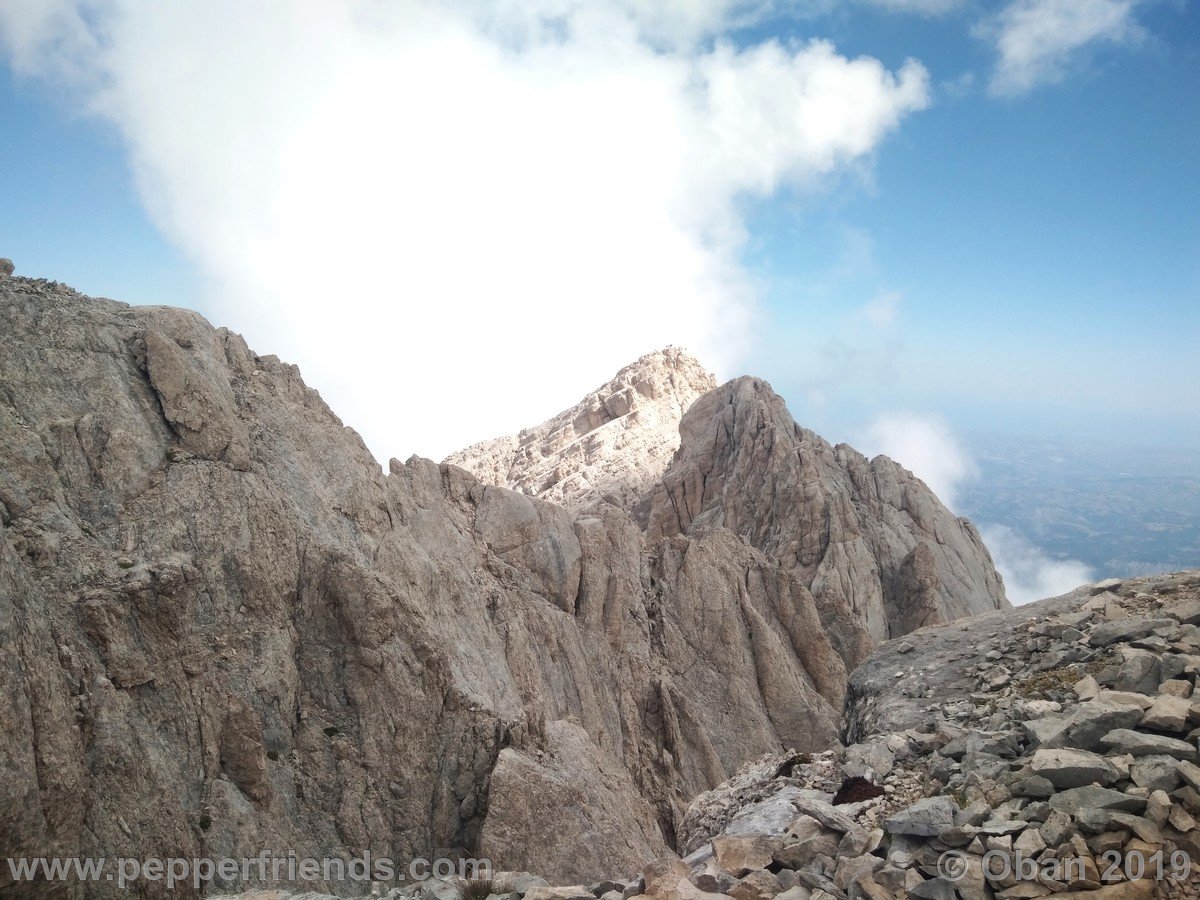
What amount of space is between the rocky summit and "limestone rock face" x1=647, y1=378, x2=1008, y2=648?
20.9 meters

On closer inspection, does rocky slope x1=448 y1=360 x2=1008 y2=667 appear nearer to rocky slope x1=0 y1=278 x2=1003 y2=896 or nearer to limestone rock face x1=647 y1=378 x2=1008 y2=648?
limestone rock face x1=647 y1=378 x2=1008 y2=648

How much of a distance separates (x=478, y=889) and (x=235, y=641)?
42.0 ft

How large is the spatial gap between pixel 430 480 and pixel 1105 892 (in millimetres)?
38734

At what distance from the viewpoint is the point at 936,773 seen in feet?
52.8

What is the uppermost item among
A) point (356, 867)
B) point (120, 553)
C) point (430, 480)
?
point (430, 480)

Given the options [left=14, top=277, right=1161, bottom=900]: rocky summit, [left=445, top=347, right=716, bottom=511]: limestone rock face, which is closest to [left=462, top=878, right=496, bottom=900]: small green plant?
[left=14, top=277, right=1161, bottom=900]: rocky summit

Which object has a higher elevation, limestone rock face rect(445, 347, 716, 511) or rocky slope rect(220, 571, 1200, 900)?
limestone rock face rect(445, 347, 716, 511)

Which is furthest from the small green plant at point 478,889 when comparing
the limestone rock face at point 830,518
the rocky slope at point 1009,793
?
the limestone rock face at point 830,518

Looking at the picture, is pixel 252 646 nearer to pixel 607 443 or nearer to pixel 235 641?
pixel 235 641

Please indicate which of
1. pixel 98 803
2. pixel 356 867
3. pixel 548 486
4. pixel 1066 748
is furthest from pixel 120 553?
pixel 548 486

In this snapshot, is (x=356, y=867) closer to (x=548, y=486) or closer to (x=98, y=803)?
(x=98, y=803)

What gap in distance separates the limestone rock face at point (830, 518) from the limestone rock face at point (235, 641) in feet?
94.9

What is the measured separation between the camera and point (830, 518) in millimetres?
66125

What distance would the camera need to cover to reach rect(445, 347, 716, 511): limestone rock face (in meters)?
91.6
